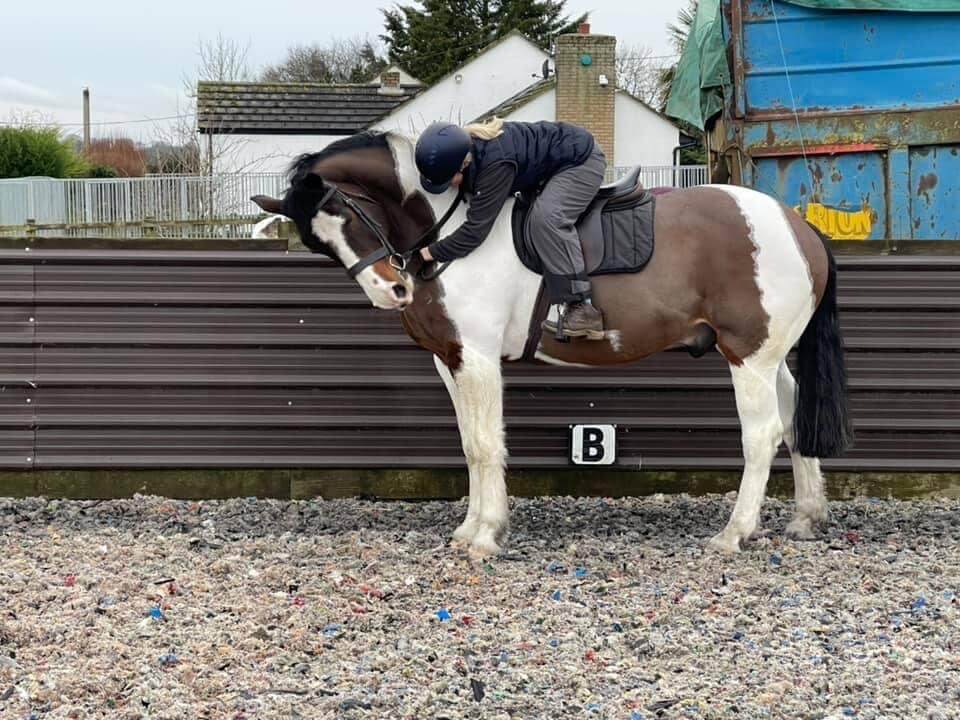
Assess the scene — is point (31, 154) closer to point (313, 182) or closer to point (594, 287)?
point (313, 182)

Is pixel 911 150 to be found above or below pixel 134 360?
above

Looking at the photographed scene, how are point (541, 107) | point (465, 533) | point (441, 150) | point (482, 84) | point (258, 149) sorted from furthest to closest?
point (482, 84) → point (258, 149) → point (541, 107) → point (465, 533) → point (441, 150)

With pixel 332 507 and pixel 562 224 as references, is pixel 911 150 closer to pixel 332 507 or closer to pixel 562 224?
pixel 562 224

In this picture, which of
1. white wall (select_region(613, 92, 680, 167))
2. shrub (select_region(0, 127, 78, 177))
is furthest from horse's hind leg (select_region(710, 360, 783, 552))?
shrub (select_region(0, 127, 78, 177))

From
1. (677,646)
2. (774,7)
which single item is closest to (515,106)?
(774,7)

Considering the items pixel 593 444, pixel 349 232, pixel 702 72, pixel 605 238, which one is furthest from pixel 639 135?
Result: pixel 349 232

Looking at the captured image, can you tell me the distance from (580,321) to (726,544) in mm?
1270

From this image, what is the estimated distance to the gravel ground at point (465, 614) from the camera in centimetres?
343

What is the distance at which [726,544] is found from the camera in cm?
519

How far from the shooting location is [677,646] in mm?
3900

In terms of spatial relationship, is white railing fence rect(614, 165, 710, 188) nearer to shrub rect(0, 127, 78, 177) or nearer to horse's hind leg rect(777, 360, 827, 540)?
shrub rect(0, 127, 78, 177)

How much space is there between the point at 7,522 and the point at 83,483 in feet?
1.89

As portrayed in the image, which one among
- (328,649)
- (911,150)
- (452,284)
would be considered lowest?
(328,649)

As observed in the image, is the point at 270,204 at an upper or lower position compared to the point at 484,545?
upper
